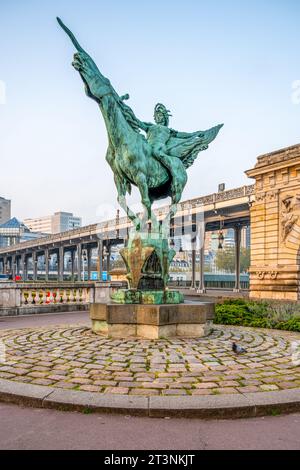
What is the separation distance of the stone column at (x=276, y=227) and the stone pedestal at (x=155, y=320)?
60.2 ft

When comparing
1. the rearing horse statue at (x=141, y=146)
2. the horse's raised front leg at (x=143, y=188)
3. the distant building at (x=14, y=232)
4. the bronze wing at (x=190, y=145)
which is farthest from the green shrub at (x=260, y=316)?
the distant building at (x=14, y=232)

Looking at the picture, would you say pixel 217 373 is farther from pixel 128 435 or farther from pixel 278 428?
pixel 128 435

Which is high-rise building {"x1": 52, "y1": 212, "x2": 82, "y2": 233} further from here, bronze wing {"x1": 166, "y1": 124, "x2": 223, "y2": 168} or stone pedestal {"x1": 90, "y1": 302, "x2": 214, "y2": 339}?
stone pedestal {"x1": 90, "y1": 302, "x2": 214, "y2": 339}

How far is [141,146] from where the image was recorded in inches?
338

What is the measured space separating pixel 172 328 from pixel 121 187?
362cm

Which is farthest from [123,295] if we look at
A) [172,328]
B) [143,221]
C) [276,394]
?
[276,394]

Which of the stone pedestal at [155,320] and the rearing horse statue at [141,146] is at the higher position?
the rearing horse statue at [141,146]

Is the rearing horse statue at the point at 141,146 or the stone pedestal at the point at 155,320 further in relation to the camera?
the rearing horse statue at the point at 141,146

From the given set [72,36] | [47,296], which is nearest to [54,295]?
[47,296]

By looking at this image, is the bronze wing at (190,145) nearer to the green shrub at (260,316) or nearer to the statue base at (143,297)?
the statue base at (143,297)

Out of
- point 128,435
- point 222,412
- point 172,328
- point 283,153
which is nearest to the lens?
point 128,435

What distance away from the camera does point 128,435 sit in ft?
11.5

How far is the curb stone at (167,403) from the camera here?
3.92 metres

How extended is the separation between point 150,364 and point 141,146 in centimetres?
510
